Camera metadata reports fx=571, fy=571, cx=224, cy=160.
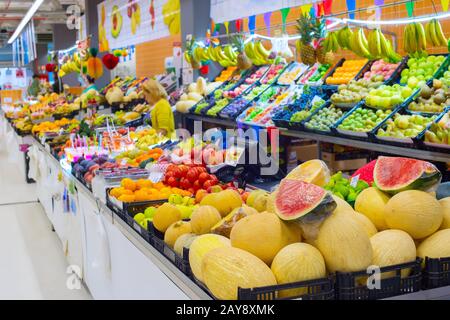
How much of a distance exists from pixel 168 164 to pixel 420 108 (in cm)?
224

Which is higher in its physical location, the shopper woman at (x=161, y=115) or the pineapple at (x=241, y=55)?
the pineapple at (x=241, y=55)

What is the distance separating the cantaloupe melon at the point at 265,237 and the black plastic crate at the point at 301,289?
0.58ft

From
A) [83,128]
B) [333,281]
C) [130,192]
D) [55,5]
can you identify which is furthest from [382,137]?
[55,5]

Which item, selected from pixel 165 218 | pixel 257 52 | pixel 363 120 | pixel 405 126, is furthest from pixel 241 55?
pixel 165 218

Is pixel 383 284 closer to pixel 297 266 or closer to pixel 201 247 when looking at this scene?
pixel 297 266

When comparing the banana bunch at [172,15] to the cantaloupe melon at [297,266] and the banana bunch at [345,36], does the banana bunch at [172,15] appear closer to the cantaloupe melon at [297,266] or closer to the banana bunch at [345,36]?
the banana bunch at [345,36]

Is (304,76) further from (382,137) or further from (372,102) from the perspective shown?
(382,137)

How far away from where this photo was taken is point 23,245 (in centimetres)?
608

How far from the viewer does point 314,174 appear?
2357 mm

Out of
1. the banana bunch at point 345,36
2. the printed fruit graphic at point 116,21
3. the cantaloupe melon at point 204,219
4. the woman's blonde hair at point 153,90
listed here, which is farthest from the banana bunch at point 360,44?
the printed fruit graphic at point 116,21

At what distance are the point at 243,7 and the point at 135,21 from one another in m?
4.58

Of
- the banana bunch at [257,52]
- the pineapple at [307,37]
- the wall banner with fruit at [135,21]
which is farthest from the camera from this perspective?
the wall banner with fruit at [135,21]

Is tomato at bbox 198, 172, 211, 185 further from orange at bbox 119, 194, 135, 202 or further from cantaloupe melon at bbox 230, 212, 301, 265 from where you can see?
cantaloupe melon at bbox 230, 212, 301, 265

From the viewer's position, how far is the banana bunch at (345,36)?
5.94 metres
